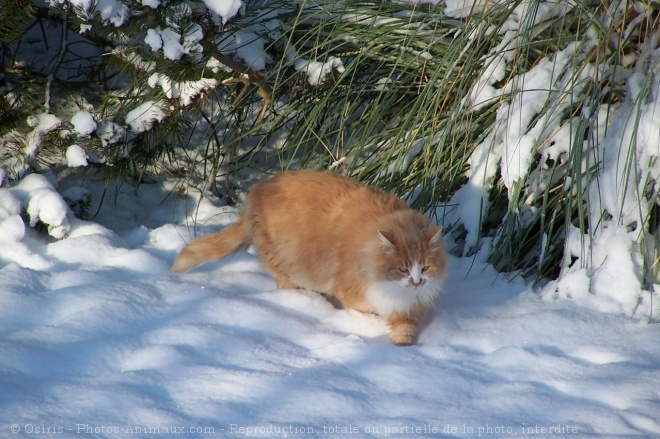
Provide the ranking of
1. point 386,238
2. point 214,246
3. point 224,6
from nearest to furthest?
point 386,238
point 224,6
point 214,246

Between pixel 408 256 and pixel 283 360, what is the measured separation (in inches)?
24.0

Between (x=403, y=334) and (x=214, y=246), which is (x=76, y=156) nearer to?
(x=214, y=246)

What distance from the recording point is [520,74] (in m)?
2.88

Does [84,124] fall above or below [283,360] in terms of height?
above

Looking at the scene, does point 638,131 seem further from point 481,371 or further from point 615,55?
point 481,371

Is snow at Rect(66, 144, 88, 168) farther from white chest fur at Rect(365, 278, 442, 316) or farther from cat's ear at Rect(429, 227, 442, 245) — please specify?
cat's ear at Rect(429, 227, 442, 245)

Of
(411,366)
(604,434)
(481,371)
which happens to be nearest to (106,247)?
(411,366)

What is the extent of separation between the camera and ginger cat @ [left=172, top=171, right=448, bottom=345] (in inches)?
98.6

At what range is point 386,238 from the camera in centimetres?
245

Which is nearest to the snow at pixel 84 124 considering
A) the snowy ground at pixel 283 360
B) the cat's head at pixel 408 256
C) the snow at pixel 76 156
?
the snow at pixel 76 156

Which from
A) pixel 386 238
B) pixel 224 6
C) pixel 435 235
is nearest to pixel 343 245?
pixel 386 238

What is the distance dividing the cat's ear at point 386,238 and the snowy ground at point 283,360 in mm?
346

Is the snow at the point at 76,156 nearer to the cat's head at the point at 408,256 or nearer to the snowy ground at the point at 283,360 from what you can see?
the snowy ground at the point at 283,360

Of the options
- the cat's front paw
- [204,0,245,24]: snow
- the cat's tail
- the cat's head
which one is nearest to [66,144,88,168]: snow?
the cat's tail
